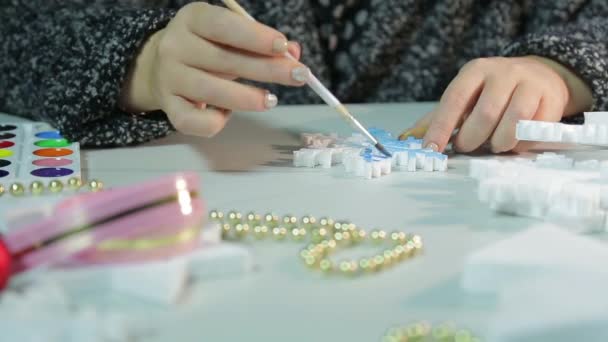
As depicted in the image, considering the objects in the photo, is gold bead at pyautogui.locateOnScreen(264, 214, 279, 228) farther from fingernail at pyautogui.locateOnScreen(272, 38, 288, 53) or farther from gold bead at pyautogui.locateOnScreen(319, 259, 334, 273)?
fingernail at pyautogui.locateOnScreen(272, 38, 288, 53)

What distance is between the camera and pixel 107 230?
497mm

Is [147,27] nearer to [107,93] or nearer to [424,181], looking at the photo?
[107,93]

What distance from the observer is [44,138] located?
0.91m

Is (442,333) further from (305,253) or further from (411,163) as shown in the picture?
(411,163)

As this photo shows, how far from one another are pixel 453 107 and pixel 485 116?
0.03m

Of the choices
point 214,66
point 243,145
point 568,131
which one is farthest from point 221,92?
point 568,131

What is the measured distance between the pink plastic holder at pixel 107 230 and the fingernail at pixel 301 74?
28 centimetres

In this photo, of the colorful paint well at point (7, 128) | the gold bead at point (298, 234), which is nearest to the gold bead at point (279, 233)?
the gold bead at point (298, 234)

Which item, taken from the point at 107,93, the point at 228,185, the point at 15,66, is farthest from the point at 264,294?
the point at 15,66

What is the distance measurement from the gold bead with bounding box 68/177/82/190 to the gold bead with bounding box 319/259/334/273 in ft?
0.90

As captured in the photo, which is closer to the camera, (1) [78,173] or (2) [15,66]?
(1) [78,173]

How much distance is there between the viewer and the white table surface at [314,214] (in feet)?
1.55

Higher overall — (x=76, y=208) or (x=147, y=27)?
(x=147, y=27)

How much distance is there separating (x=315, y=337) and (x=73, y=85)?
56 centimetres
